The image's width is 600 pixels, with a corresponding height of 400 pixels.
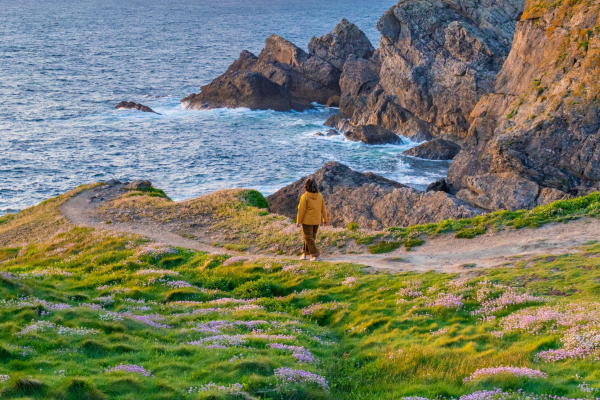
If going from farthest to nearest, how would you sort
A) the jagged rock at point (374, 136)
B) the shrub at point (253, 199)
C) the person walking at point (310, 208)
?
the jagged rock at point (374, 136) < the shrub at point (253, 199) < the person walking at point (310, 208)

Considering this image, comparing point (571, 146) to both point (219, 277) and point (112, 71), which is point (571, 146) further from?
point (112, 71)

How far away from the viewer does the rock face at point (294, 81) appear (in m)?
97.2

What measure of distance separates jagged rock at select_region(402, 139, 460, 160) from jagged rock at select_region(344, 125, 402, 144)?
6376mm

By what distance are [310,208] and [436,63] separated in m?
58.6

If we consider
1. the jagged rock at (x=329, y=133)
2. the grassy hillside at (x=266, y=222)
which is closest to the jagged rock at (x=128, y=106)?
the jagged rock at (x=329, y=133)

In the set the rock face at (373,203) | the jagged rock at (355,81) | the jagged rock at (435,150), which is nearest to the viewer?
the rock face at (373,203)

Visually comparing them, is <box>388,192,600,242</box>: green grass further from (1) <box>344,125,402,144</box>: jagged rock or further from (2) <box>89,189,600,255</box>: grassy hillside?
(1) <box>344,125,402,144</box>: jagged rock

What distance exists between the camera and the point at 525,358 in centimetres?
1323

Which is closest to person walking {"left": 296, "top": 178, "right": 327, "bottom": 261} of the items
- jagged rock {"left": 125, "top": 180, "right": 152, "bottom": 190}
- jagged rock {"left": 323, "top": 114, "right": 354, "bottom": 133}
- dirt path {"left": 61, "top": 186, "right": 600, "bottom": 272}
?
dirt path {"left": 61, "top": 186, "right": 600, "bottom": 272}

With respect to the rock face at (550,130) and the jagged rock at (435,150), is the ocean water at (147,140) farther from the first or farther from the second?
the rock face at (550,130)

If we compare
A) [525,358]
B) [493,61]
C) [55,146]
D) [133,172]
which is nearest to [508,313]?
[525,358]

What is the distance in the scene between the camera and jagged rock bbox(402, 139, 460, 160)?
67000 mm

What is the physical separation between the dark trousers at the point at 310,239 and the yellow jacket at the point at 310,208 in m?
0.56

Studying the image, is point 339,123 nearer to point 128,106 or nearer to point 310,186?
point 128,106
